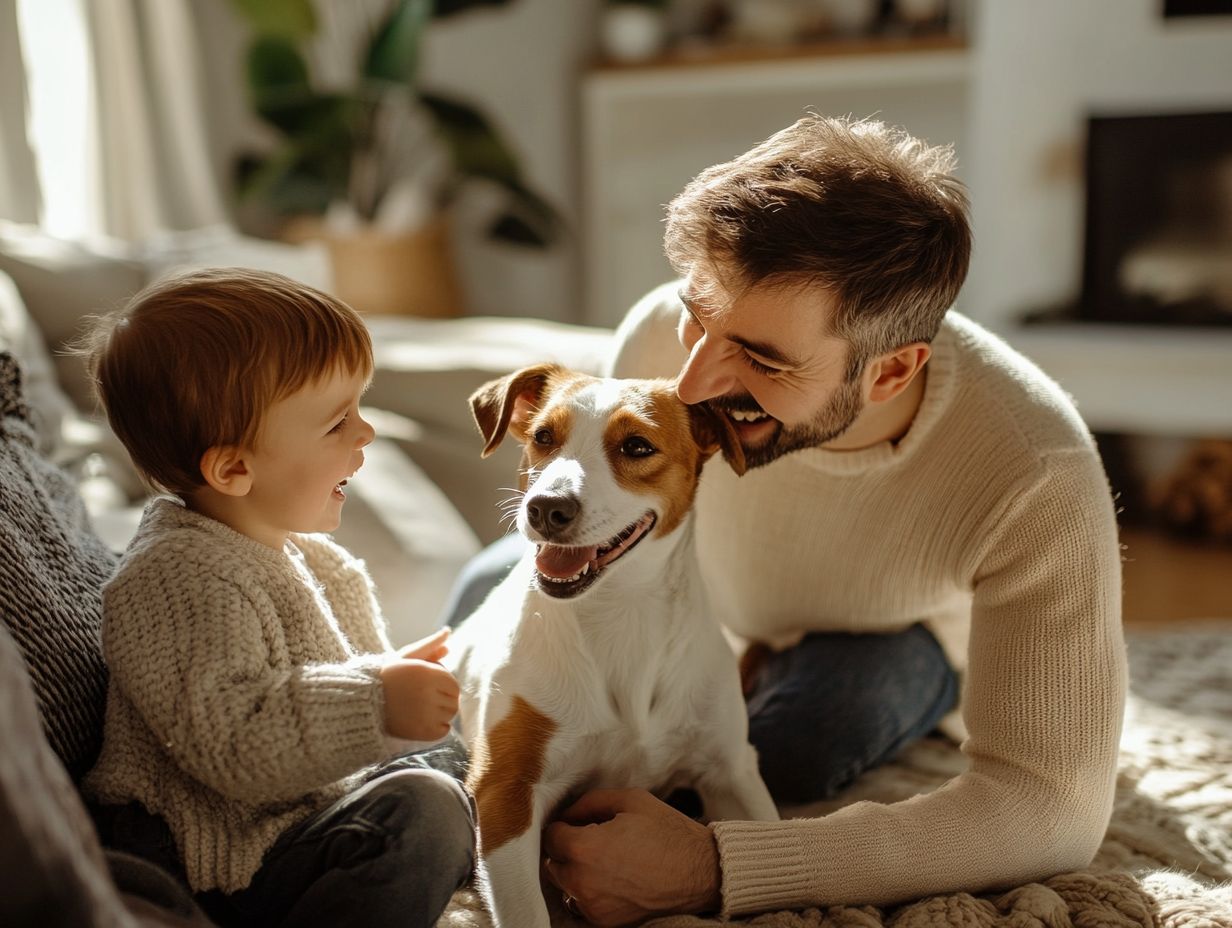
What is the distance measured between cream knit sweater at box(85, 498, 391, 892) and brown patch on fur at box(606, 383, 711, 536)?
12.4 inches

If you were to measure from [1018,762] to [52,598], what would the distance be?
1041 millimetres

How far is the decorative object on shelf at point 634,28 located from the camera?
4.64 m

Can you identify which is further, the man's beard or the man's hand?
the man's beard

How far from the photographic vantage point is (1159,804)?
5.36 feet

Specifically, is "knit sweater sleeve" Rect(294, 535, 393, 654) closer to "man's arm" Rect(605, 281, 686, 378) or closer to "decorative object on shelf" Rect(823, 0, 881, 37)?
"man's arm" Rect(605, 281, 686, 378)

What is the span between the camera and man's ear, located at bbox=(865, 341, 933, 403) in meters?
1.36

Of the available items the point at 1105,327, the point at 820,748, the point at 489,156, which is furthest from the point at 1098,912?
the point at 489,156

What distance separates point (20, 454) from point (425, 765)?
1.92 ft

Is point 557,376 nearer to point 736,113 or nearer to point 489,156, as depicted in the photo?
point 489,156

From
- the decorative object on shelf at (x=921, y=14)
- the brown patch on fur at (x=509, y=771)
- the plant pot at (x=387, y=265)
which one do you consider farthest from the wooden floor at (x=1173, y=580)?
the plant pot at (x=387, y=265)

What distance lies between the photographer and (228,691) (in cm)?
102

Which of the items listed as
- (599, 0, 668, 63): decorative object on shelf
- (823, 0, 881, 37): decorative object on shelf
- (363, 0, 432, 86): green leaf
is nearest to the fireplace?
(823, 0, 881, 37): decorative object on shelf

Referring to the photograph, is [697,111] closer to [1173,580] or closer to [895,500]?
[1173,580]

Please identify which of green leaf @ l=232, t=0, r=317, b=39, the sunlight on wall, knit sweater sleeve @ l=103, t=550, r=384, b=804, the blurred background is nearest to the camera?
knit sweater sleeve @ l=103, t=550, r=384, b=804
